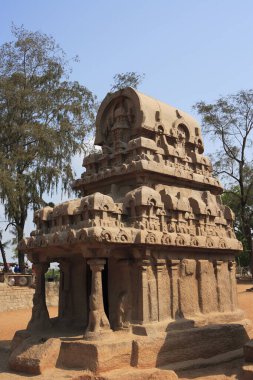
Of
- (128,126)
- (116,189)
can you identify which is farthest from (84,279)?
(128,126)

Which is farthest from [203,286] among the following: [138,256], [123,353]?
[123,353]

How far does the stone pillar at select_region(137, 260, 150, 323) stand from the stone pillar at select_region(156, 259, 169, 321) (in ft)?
1.00

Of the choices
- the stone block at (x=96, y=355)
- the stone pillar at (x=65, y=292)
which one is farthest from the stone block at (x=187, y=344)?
the stone pillar at (x=65, y=292)

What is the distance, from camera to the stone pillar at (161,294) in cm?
865

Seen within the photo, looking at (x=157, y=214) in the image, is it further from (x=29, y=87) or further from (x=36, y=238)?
(x=29, y=87)

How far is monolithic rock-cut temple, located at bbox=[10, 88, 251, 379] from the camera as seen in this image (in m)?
7.94

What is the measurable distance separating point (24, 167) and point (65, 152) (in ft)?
7.94

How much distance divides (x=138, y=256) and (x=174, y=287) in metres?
1.16

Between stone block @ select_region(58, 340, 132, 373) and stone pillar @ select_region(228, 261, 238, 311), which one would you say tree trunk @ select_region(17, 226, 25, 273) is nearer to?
stone pillar @ select_region(228, 261, 238, 311)

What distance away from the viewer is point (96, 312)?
7.98m

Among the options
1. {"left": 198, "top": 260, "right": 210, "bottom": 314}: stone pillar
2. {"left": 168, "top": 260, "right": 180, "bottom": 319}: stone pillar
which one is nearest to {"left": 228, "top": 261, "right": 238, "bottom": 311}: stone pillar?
{"left": 198, "top": 260, "right": 210, "bottom": 314}: stone pillar

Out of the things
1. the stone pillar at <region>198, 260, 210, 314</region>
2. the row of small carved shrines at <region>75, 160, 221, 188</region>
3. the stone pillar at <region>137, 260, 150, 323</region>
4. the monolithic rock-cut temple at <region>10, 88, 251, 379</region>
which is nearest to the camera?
the monolithic rock-cut temple at <region>10, 88, 251, 379</region>

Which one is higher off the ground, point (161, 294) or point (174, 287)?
point (174, 287)

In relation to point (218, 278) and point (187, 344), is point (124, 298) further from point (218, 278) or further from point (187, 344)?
point (218, 278)
